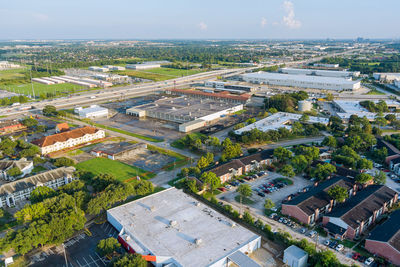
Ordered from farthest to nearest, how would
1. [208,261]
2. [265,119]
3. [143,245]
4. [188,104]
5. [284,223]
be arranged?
[188,104] < [265,119] < [284,223] < [143,245] < [208,261]

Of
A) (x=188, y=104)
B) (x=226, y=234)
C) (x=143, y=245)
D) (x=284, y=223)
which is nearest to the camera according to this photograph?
(x=143, y=245)

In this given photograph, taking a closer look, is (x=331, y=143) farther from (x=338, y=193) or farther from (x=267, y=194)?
(x=267, y=194)

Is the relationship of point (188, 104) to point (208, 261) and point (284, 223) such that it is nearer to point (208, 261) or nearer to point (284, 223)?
point (284, 223)

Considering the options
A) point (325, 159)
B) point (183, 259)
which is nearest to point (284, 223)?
point (183, 259)

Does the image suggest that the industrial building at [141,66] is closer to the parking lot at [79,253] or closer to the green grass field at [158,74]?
the green grass field at [158,74]

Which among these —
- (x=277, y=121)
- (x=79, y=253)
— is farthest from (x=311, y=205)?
(x=277, y=121)

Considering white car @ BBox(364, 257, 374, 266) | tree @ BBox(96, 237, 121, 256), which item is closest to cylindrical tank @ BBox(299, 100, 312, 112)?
white car @ BBox(364, 257, 374, 266)

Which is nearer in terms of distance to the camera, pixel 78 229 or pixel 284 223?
pixel 78 229
